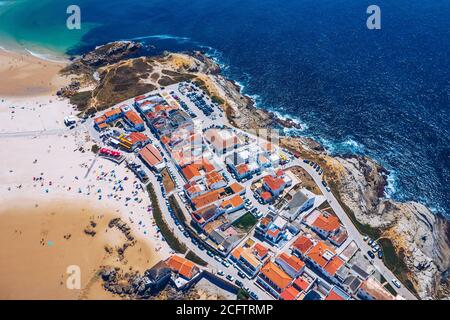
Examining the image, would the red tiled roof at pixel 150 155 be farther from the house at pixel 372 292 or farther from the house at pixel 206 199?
the house at pixel 372 292

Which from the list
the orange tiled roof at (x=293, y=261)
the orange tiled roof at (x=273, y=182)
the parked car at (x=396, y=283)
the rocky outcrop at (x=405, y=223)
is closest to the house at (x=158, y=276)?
the orange tiled roof at (x=293, y=261)

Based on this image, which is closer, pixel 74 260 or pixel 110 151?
pixel 74 260

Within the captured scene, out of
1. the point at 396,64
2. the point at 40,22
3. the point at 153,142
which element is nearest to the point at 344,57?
the point at 396,64

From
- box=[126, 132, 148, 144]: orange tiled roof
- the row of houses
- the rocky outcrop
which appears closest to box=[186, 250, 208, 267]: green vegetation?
the rocky outcrop

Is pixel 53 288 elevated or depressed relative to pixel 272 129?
depressed

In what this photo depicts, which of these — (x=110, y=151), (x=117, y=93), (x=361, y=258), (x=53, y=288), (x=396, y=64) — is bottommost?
(x=53, y=288)

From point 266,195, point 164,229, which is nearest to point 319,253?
point 266,195

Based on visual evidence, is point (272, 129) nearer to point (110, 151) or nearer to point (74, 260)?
point (110, 151)
